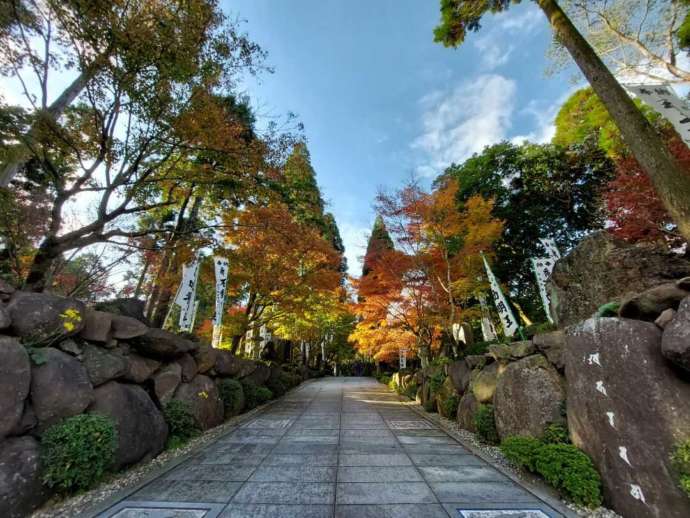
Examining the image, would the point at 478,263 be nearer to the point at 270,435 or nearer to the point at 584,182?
the point at 270,435

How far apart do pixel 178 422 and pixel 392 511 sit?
4.06 metres

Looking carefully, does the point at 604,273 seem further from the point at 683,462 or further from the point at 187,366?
the point at 187,366

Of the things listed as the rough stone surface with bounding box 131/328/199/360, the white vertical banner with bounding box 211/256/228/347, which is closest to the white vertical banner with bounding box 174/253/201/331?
the white vertical banner with bounding box 211/256/228/347

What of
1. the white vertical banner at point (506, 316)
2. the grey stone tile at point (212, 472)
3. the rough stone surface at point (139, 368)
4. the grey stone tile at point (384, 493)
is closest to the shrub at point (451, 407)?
the white vertical banner at point (506, 316)

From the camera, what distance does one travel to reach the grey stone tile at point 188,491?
11.1 feet

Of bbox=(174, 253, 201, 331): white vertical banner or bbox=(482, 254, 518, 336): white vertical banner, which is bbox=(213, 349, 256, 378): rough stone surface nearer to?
bbox=(174, 253, 201, 331): white vertical banner

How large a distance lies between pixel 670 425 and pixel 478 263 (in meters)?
7.67

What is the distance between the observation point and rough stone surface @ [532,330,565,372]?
14.8ft

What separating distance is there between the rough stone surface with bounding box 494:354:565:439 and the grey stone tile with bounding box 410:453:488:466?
67 centimetres

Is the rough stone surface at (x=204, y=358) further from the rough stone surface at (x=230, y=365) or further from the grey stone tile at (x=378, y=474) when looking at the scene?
the grey stone tile at (x=378, y=474)

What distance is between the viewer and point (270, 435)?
6234 mm

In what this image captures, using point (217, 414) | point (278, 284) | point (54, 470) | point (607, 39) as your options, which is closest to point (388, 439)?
point (217, 414)

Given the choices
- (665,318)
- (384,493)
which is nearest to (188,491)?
(384,493)

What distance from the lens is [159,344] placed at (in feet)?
17.7
